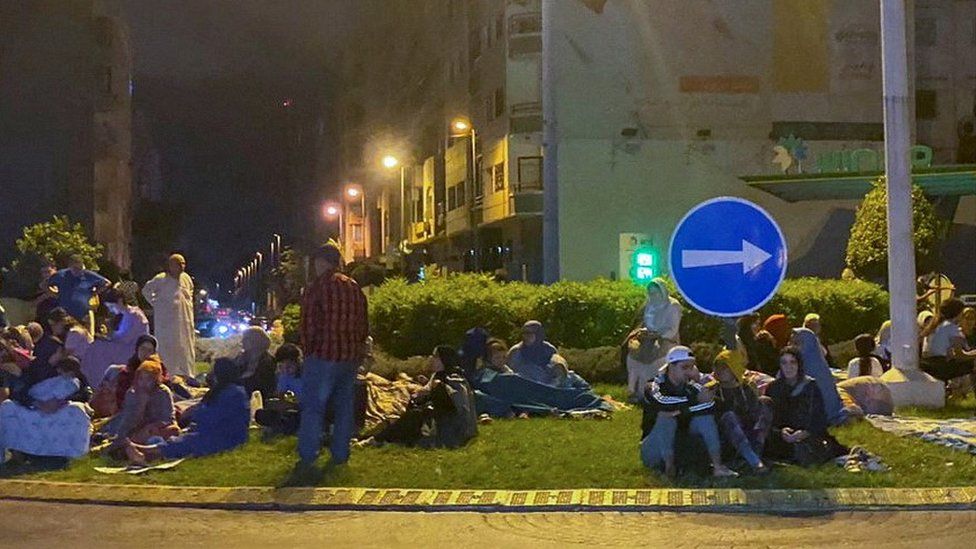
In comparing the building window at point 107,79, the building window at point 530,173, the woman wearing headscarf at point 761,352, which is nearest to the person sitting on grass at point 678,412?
the woman wearing headscarf at point 761,352

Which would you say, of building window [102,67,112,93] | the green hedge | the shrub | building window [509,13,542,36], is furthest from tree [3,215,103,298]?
building window [102,67,112,93]

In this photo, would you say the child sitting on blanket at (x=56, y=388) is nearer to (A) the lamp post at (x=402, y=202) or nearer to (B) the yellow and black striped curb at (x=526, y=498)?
(B) the yellow and black striped curb at (x=526, y=498)

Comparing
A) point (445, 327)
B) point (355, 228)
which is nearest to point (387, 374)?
point (445, 327)

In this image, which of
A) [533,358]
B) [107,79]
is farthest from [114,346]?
[107,79]

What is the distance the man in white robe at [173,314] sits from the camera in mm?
15875

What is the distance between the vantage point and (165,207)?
106 meters

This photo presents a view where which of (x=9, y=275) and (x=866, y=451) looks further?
(x=9, y=275)

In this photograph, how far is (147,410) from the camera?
11172 millimetres

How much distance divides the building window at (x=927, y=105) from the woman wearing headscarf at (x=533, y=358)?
3605cm

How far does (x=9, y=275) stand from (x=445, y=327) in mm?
26587

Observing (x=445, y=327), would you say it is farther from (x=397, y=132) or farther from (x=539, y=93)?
(x=397, y=132)

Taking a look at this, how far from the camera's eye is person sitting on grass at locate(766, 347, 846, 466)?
9.92m

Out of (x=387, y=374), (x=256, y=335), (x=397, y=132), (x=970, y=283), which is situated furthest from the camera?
(x=397, y=132)

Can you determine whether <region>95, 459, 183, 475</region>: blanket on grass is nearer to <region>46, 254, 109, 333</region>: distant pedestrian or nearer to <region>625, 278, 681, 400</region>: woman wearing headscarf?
<region>625, 278, 681, 400</region>: woman wearing headscarf
